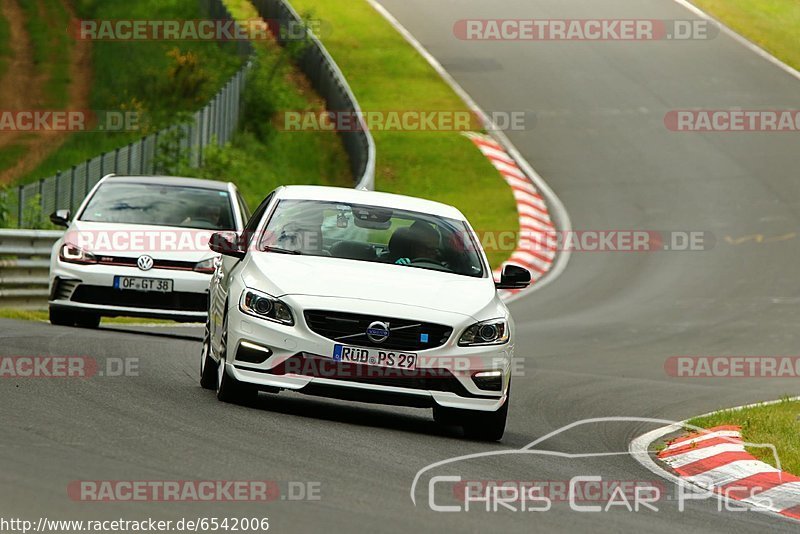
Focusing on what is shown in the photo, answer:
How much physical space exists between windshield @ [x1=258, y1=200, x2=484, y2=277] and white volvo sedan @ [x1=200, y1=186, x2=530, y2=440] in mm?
12

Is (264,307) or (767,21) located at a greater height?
(767,21)

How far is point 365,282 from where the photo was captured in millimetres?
10008

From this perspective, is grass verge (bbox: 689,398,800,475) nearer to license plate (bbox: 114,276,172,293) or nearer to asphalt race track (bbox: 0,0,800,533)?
asphalt race track (bbox: 0,0,800,533)

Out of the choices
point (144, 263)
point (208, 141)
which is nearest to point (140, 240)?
point (144, 263)

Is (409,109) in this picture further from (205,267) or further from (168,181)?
(205,267)

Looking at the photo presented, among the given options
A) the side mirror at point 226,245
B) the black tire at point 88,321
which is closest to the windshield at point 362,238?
the side mirror at point 226,245

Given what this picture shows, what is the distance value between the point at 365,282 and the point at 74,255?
6536 millimetres

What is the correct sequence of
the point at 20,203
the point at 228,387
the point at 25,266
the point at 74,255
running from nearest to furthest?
the point at 228,387
the point at 74,255
the point at 25,266
the point at 20,203

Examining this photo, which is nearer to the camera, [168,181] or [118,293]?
[118,293]

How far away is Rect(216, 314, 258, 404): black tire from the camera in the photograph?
10.1m

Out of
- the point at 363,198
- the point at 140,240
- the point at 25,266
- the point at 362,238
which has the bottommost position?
the point at 25,266

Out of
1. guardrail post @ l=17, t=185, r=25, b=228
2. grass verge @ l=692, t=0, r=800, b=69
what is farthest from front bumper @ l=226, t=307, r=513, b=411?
grass verge @ l=692, t=0, r=800, b=69

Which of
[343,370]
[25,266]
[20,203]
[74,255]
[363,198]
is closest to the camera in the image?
[343,370]

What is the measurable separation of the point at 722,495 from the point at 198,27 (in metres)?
42.8
